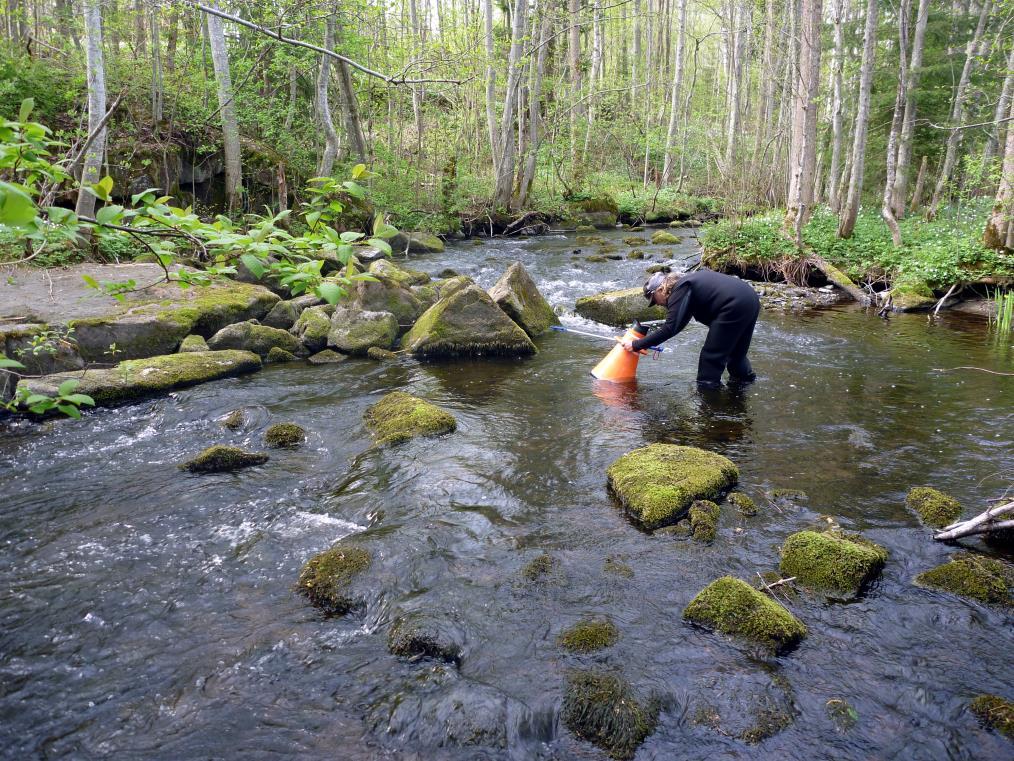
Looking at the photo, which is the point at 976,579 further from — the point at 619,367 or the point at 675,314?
the point at 619,367

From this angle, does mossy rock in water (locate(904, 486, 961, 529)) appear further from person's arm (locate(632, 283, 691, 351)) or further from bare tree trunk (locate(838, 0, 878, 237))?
bare tree trunk (locate(838, 0, 878, 237))

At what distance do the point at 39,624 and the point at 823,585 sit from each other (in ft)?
15.2

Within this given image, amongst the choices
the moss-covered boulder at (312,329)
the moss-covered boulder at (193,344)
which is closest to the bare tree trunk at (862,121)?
the moss-covered boulder at (312,329)

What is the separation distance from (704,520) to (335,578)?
253cm

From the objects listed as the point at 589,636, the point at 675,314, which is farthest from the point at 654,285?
the point at 589,636

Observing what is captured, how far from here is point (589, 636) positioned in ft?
11.7

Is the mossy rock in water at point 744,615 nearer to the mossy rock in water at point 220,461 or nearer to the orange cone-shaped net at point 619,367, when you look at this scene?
the mossy rock in water at point 220,461

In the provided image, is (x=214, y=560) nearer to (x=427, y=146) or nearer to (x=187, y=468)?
(x=187, y=468)

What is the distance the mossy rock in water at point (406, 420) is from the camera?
636 cm

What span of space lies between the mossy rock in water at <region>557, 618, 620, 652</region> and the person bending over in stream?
433 centimetres

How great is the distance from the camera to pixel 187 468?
5707 millimetres

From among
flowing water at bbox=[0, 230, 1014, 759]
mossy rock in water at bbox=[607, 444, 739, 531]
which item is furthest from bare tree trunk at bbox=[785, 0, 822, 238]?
mossy rock in water at bbox=[607, 444, 739, 531]

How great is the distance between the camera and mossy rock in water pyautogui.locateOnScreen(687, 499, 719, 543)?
4.46 meters

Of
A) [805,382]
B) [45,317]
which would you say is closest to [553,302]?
[805,382]
